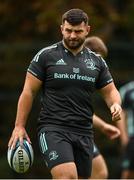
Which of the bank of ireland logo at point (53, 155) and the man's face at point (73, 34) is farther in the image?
the man's face at point (73, 34)

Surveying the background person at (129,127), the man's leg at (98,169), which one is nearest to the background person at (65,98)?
the man's leg at (98,169)

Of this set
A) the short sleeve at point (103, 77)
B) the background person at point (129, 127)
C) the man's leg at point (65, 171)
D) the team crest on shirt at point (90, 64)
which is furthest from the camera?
the background person at point (129, 127)

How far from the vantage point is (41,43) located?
1716 centimetres

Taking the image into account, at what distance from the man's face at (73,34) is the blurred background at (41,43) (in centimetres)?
742

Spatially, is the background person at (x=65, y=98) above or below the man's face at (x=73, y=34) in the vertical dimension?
below

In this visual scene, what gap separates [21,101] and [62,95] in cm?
43

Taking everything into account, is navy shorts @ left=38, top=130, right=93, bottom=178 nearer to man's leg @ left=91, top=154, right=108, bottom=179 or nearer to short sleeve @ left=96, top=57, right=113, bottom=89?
short sleeve @ left=96, top=57, right=113, bottom=89

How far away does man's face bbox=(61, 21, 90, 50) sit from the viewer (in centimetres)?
888

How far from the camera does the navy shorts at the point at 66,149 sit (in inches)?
343

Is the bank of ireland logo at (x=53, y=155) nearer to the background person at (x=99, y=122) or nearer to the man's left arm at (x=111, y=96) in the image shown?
the man's left arm at (x=111, y=96)

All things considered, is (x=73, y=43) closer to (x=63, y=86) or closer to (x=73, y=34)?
(x=73, y=34)

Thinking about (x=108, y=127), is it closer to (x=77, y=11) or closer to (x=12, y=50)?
(x=77, y=11)

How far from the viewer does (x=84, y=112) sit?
9.09 m

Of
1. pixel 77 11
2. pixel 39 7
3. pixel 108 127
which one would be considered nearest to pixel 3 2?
pixel 39 7
